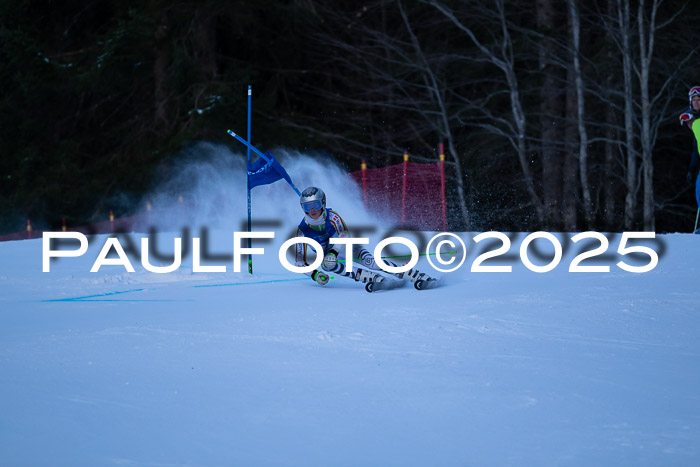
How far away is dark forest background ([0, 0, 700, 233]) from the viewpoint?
2045 centimetres

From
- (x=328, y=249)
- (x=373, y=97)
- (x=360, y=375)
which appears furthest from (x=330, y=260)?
(x=373, y=97)

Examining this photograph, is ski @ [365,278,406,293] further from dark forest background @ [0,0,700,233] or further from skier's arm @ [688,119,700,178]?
dark forest background @ [0,0,700,233]

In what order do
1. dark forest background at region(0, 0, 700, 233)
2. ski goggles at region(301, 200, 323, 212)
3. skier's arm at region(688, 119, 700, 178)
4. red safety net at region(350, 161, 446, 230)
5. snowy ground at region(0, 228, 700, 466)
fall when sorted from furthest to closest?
dark forest background at region(0, 0, 700, 233) → red safety net at region(350, 161, 446, 230) → skier's arm at region(688, 119, 700, 178) → ski goggles at region(301, 200, 323, 212) → snowy ground at region(0, 228, 700, 466)

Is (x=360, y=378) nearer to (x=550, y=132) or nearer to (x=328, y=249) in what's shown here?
(x=328, y=249)

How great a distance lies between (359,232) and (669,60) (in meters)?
9.70

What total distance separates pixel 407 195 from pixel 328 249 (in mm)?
7455

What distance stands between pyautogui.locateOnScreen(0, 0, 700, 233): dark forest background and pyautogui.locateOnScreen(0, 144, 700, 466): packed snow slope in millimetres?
11113

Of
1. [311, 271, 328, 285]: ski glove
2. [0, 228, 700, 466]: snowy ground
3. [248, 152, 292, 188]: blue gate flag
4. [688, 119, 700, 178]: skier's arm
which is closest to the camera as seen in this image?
[0, 228, 700, 466]: snowy ground

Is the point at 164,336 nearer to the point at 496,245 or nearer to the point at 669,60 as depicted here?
the point at 496,245

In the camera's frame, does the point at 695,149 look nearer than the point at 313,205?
No

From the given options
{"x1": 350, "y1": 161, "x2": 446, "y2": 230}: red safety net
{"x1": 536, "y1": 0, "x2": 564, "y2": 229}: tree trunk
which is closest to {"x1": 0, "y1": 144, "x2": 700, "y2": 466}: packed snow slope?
{"x1": 350, "y1": 161, "x2": 446, "y2": 230}: red safety net

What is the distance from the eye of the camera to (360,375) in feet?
16.5

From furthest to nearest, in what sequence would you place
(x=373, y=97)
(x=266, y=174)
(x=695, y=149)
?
(x=373, y=97) → (x=695, y=149) → (x=266, y=174)

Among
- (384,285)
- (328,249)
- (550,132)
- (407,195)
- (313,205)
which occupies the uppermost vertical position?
(550,132)
